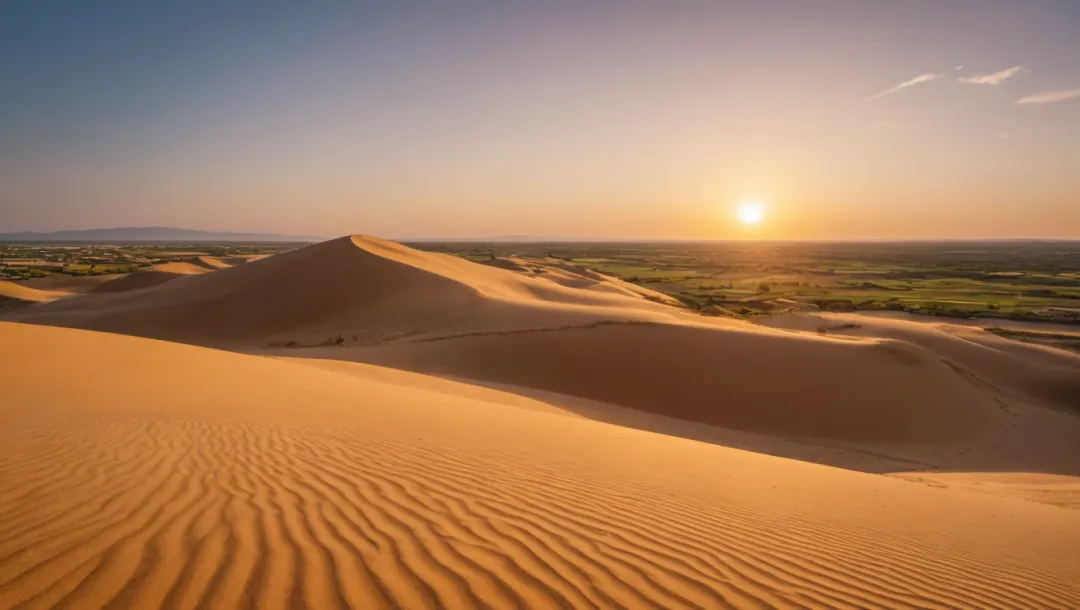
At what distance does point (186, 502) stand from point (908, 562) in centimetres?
562

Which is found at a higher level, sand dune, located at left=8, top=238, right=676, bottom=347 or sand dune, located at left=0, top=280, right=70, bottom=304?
sand dune, located at left=8, top=238, right=676, bottom=347

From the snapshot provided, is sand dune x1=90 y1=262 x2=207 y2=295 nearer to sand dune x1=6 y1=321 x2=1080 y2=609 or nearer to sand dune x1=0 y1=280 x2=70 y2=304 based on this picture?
sand dune x1=0 y1=280 x2=70 y2=304

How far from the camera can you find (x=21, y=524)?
354 centimetres

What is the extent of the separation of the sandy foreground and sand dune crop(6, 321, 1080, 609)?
23 millimetres

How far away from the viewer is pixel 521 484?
17.6 feet

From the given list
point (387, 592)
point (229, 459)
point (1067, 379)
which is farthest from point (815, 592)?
point (1067, 379)

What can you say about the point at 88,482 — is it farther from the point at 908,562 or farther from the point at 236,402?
the point at 908,562

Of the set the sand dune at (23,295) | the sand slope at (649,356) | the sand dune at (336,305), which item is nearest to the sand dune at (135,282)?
the sand dune at (23,295)

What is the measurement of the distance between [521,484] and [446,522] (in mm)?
1357

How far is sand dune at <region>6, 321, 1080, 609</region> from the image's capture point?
3152 mm

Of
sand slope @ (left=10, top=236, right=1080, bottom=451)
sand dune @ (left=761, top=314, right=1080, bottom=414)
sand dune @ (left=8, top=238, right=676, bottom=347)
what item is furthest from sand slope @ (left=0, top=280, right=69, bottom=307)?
sand dune @ (left=761, top=314, right=1080, bottom=414)

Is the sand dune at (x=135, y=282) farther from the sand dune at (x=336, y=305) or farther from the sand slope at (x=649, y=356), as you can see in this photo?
the sand slope at (x=649, y=356)

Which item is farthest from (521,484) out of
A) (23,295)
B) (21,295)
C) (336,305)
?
(23,295)

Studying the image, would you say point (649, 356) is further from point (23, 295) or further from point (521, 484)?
point (23, 295)
